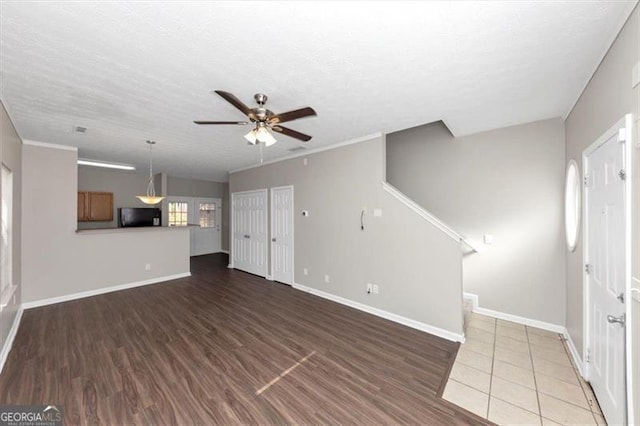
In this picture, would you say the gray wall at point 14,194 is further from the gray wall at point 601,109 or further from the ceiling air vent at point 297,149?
the gray wall at point 601,109

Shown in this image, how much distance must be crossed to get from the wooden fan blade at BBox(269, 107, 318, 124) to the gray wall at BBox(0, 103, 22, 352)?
2.85 meters

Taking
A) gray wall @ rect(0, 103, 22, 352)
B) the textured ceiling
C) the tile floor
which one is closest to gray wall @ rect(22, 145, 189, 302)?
gray wall @ rect(0, 103, 22, 352)

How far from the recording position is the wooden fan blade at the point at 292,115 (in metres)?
2.02

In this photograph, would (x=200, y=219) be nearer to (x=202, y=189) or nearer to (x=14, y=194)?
(x=202, y=189)

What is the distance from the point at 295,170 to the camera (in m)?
4.91

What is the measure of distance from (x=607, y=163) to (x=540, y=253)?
6.11ft

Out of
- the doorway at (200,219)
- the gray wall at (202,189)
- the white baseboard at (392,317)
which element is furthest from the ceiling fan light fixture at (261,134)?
the gray wall at (202,189)

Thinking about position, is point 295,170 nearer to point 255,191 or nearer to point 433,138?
point 255,191

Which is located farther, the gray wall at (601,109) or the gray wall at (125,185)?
the gray wall at (125,185)

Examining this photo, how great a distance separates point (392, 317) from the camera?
3500 millimetres

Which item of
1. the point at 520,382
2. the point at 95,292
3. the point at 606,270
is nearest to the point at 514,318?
the point at 520,382

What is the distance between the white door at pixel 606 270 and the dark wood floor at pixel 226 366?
3.13ft

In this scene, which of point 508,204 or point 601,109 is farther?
point 508,204

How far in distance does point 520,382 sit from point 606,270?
1.22 m
